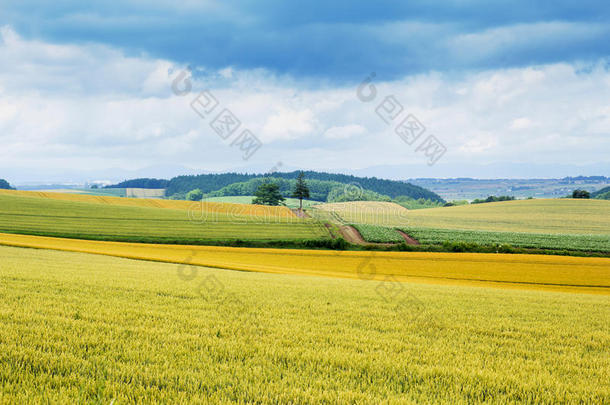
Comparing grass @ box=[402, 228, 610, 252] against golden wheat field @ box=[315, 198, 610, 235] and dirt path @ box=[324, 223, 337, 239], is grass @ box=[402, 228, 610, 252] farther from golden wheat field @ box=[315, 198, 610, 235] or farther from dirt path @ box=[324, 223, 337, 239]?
golden wheat field @ box=[315, 198, 610, 235]

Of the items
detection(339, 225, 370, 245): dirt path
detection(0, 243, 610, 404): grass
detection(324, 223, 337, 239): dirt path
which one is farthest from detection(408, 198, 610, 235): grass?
detection(0, 243, 610, 404): grass

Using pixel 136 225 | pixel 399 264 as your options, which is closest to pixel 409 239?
pixel 399 264

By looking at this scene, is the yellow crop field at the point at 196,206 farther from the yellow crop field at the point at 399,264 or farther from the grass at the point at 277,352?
the grass at the point at 277,352

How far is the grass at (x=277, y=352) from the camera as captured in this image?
3.80m

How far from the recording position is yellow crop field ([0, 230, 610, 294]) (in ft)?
81.9

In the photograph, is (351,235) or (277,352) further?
(351,235)

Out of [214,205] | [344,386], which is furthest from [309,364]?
[214,205]

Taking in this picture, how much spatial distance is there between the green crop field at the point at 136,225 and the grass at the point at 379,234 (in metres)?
5.85

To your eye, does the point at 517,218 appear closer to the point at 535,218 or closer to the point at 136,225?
the point at 535,218

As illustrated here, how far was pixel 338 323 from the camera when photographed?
22.5 ft

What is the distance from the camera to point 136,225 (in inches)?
1932

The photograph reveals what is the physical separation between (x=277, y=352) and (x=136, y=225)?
5047 centimetres

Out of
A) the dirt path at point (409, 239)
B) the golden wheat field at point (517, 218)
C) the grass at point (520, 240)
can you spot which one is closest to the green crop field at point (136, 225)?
the dirt path at point (409, 239)

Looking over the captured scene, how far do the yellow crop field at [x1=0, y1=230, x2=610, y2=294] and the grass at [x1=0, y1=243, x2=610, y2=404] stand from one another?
16.3m
